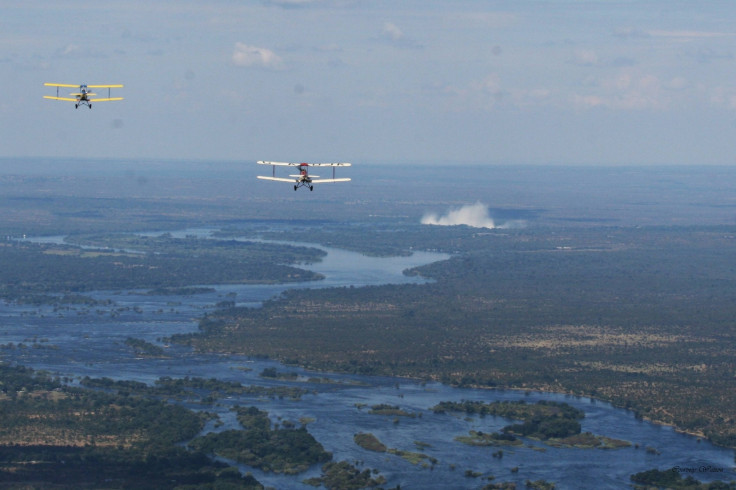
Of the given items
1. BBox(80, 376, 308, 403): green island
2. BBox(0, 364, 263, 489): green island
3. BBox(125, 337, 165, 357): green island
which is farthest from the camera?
BBox(125, 337, 165, 357): green island

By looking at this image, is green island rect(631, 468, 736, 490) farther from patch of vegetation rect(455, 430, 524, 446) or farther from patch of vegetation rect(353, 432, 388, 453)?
patch of vegetation rect(353, 432, 388, 453)

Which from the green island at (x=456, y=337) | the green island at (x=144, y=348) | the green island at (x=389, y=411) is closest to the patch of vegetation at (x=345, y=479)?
the green island at (x=456, y=337)

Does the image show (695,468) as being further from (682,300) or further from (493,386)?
(682,300)

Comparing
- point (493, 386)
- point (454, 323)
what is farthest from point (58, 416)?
point (454, 323)

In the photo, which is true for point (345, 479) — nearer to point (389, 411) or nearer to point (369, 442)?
point (369, 442)

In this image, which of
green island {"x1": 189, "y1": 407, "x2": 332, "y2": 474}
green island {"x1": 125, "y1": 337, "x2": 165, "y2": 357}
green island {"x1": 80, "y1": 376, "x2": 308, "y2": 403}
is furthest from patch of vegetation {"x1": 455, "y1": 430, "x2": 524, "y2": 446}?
green island {"x1": 125, "y1": 337, "x2": 165, "y2": 357}

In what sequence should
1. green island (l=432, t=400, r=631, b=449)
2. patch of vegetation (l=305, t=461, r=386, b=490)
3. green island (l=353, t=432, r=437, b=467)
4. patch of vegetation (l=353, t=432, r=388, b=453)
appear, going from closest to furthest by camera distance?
patch of vegetation (l=305, t=461, r=386, b=490) < green island (l=353, t=432, r=437, b=467) < patch of vegetation (l=353, t=432, r=388, b=453) < green island (l=432, t=400, r=631, b=449)

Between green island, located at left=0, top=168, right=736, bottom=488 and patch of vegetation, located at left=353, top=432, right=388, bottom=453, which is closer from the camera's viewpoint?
patch of vegetation, located at left=353, top=432, right=388, bottom=453
